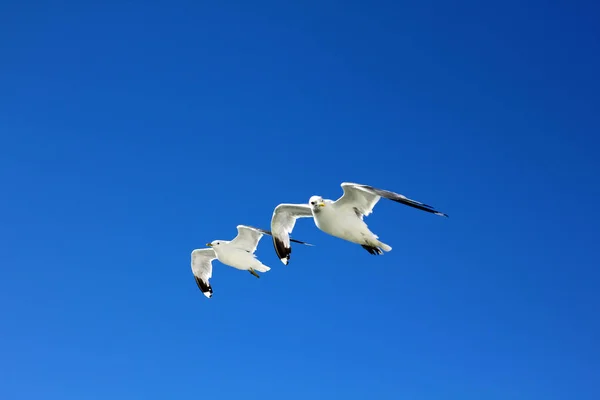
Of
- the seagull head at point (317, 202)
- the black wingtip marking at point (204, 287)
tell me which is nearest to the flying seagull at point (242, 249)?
the black wingtip marking at point (204, 287)

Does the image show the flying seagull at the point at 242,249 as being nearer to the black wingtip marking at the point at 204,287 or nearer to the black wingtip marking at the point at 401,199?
the black wingtip marking at the point at 204,287

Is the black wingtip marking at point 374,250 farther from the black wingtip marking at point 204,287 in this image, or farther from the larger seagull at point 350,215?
the black wingtip marking at point 204,287

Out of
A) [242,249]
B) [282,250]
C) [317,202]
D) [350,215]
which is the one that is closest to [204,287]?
[242,249]

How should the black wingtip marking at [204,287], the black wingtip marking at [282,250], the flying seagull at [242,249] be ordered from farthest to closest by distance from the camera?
the black wingtip marking at [204,287] < the flying seagull at [242,249] < the black wingtip marking at [282,250]

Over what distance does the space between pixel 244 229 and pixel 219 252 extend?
4.70 feet

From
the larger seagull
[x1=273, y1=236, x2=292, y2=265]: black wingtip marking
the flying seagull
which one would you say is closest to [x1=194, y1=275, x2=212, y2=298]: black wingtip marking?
the flying seagull

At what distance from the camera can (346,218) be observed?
1540 centimetres

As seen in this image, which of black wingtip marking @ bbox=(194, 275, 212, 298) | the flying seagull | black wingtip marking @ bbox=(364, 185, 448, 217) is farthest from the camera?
black wingtip marking @ bbox=(194, 275, 212, 298)

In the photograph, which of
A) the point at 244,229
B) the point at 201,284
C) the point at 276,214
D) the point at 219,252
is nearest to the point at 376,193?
the point at 276,214

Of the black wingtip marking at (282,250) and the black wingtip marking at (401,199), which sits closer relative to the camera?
the black wingtip marking at (401,199)

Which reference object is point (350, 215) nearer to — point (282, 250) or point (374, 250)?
point (374, 250)

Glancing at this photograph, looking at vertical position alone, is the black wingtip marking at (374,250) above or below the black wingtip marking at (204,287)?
below

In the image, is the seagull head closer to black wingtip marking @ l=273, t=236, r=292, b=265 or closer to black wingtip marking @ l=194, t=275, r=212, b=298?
black wingtip marking @ l=273, t=236, r=292, b=265

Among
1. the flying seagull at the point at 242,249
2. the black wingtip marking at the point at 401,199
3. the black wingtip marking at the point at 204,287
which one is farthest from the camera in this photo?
the black wingtip marking at the point at 204,287
